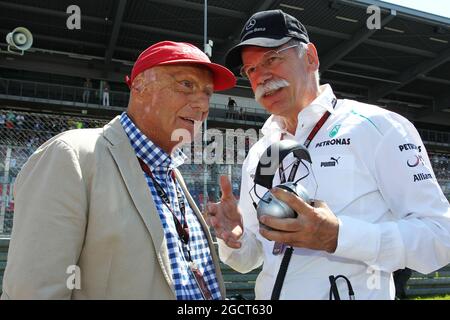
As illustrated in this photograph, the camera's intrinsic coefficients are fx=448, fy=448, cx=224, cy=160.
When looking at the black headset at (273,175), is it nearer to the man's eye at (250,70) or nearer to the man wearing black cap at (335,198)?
the man wearing black cap at (335,198)

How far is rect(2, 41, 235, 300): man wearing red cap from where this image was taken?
5.06 feet

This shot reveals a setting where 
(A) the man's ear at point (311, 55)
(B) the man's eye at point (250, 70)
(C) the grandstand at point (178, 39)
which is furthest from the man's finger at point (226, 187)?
(C) the grandstand at point (178, 39)

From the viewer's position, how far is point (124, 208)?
170 cm

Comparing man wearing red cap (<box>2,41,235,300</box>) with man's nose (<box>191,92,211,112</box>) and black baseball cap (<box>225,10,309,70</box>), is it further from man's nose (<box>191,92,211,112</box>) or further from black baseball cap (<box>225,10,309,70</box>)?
black baseball cap (<box>225,10,309,70</box>)

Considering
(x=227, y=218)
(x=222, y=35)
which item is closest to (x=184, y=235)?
(x=227, y=218)

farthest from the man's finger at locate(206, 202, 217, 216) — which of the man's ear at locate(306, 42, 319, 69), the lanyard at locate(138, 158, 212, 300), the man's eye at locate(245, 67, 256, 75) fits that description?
the man's ear at locate(306, 42, 319, 69)

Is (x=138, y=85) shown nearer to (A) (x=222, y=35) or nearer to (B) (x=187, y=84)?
(B) (x=187, y=84)

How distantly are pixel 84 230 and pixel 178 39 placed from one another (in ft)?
57.0

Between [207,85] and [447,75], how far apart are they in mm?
24127

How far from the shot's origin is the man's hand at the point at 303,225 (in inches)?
59.6

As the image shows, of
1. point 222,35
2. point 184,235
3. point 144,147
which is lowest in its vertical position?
point 184,235

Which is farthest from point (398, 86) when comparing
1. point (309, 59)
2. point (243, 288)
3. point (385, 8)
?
point (309, 59)

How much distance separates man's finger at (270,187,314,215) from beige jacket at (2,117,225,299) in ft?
1.67

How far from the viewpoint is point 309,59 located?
2273 mm
